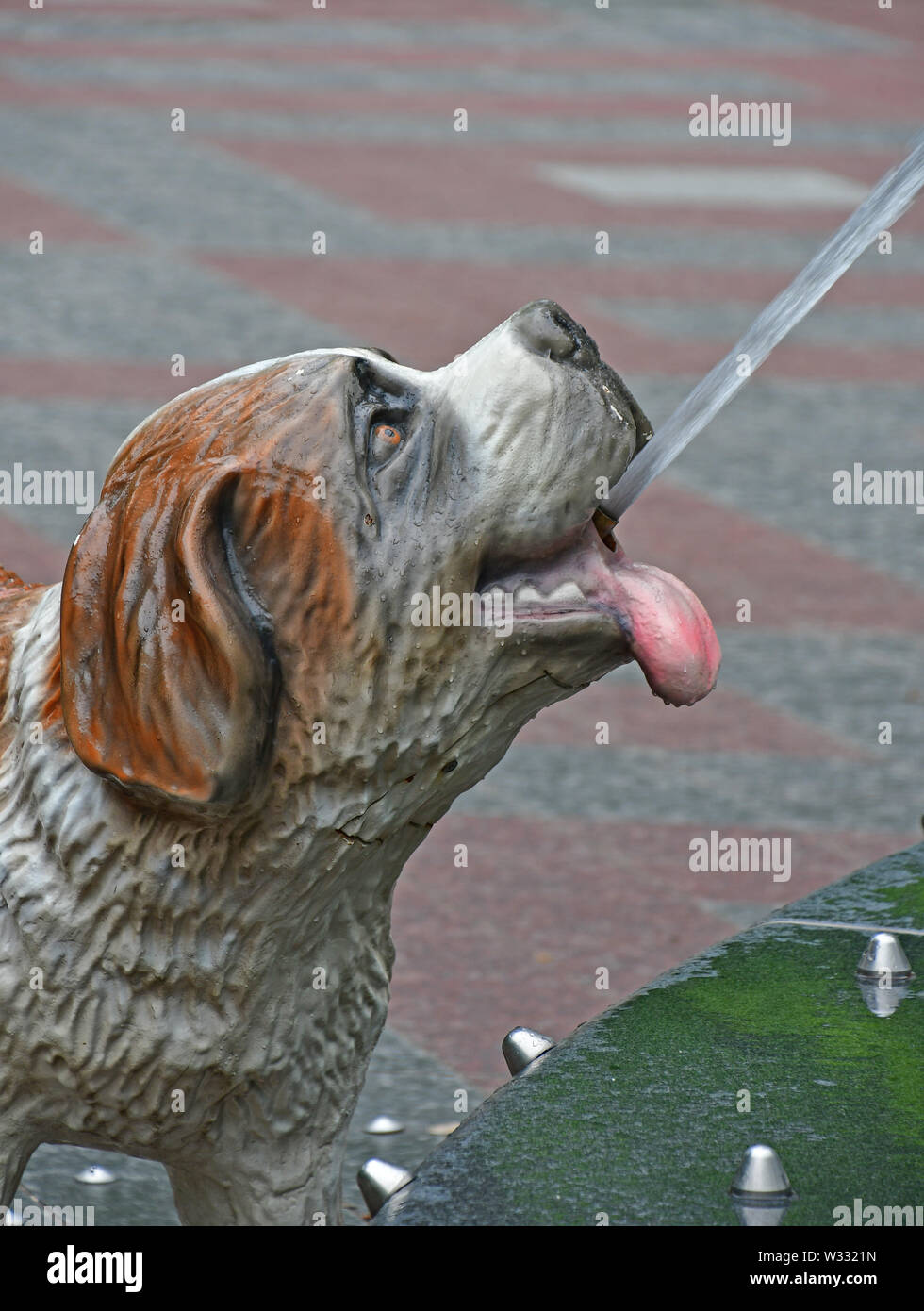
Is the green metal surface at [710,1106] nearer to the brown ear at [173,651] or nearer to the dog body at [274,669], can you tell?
the dog body at [274,669]

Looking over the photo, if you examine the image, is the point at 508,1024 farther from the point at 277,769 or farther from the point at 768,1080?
the point at 277,769

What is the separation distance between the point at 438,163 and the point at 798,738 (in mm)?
7890

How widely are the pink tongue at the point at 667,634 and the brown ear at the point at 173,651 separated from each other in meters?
0.45

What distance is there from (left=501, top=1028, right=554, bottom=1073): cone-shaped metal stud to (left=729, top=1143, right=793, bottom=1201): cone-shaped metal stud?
0.56m

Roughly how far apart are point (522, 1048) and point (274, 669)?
0.79m

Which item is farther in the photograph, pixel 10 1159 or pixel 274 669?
pixel 10 1159

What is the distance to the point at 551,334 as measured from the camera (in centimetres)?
241

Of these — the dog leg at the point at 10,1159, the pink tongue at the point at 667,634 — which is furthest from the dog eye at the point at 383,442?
the dog leg at the point at 10,1159

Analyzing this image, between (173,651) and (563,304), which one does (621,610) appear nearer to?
(173,651)

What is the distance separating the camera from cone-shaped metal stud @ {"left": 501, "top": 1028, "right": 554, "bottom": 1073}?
280 centimetres

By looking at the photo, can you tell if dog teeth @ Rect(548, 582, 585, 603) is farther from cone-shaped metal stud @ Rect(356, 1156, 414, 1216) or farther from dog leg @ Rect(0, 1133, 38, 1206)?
dog leg @ Rect(0, 1133, 38, 1206)

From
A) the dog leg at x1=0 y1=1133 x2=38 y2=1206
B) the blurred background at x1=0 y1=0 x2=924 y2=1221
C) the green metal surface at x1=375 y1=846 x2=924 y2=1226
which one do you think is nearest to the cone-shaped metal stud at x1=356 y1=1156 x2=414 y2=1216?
the green metal surface at x1=375 y1=846 x2=924 y2=1226

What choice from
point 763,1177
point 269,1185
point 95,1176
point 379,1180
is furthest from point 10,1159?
point 95,1176

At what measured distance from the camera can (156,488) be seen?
2365mm
